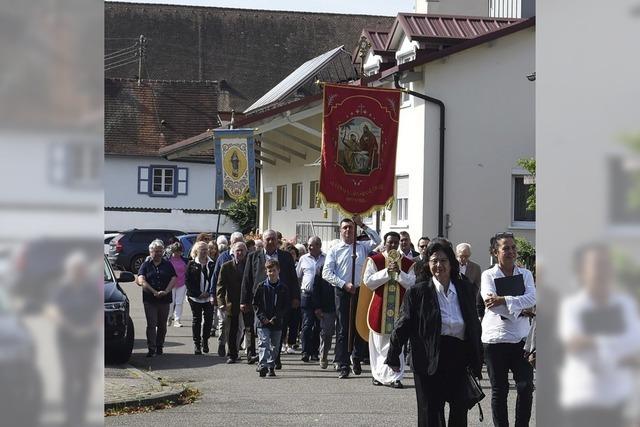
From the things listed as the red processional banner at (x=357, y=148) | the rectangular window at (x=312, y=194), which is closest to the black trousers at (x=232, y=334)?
the red processional banner at (x=357, y=148)

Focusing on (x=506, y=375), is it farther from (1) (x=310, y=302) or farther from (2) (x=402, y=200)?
(2) (x=402, y=200)

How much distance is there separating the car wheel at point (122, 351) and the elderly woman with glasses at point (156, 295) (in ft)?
4.29

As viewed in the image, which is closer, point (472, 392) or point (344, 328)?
point (472, 392)

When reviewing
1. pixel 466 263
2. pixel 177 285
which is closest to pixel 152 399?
pixel 466 263

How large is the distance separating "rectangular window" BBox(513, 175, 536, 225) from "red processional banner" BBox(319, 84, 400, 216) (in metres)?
12.4

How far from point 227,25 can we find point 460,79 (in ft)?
181

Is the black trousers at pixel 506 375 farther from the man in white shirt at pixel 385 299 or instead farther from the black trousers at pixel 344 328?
the black trousers at pixel 344 328

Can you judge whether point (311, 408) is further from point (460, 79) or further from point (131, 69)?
point (131, 69)

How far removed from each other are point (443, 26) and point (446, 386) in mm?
22079

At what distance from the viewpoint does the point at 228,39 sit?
271 ft

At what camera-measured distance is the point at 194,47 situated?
82375mm

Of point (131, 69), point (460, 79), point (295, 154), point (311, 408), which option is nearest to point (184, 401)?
point (311, 408)

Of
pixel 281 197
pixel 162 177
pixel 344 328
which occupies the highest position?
pixel 162 177

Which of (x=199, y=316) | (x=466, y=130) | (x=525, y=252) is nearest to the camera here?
(x=199, y=316)
